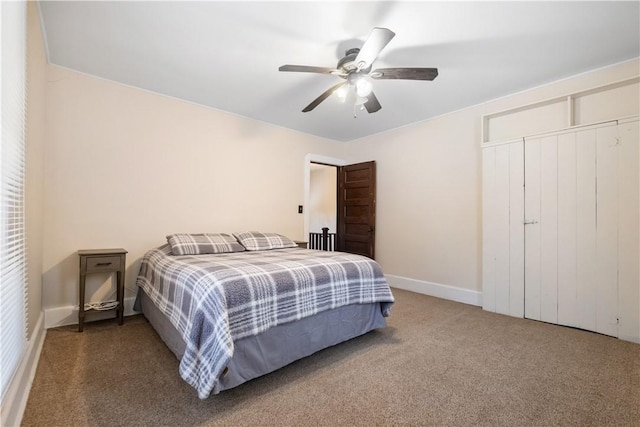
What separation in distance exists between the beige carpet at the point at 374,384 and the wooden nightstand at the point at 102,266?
0.71ft

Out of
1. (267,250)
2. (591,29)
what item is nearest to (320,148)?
(267,250)

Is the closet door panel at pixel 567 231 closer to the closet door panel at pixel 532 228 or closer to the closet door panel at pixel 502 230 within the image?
the closet door panel at pixel 532 228

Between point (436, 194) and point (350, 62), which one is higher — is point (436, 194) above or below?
below

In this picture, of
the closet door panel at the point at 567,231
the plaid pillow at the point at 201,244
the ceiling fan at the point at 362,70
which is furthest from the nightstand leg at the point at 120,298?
the closet door panel at the point at 567,231

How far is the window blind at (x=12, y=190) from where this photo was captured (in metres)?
1.24

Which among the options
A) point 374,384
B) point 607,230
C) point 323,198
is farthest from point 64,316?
point 323,198

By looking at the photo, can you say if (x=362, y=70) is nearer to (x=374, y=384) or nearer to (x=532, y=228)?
(x=374, y=384)

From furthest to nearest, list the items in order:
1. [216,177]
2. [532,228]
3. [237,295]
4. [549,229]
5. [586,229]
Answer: [216,177] → [532,228] → [549,229] → [586,229] → [237,295]

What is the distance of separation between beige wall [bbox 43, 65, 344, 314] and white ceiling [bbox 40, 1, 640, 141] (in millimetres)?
282

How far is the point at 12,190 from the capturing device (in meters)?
1.47

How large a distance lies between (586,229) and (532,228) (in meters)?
0.42

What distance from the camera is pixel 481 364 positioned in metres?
2.03

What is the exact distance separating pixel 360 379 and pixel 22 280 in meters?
2.13

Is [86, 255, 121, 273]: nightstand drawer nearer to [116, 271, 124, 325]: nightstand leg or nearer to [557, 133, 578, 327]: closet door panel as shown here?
[116, 271, 124, 325]: nightstand leg
